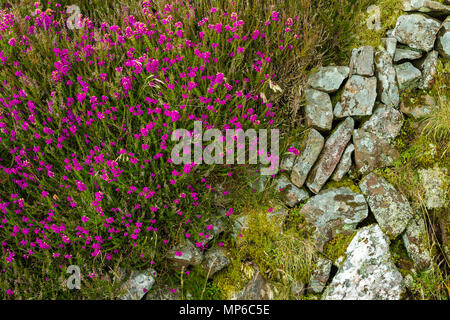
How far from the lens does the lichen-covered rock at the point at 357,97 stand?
A: 3.51 m

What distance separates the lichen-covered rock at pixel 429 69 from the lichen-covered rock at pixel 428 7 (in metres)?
0.51

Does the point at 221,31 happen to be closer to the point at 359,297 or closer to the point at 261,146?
the point at 261,146

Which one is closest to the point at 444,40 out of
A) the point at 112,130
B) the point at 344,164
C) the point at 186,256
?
the point at 344,164

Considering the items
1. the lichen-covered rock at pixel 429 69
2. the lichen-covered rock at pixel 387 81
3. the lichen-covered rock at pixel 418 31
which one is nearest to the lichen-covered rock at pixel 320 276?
the lichen-covered rock at pixel 387 81

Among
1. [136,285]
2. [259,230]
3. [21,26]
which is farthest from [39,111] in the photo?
[259,230]

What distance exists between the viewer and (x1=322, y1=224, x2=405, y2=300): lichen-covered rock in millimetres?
2986

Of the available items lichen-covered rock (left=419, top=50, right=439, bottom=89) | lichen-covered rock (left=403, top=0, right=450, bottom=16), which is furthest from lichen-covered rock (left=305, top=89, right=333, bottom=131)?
lichen-covered rock (left=403, top=0, right=450, bottom=16)

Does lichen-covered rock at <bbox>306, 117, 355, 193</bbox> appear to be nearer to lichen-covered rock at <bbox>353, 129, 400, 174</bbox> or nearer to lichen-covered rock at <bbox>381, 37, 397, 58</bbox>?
lichen-covered rock at <bbox>353, 129, 400, 174</bbox>

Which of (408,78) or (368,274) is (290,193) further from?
(408,78)

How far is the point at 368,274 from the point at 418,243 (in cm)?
54

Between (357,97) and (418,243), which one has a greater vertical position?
(357,97)

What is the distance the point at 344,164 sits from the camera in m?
3.46

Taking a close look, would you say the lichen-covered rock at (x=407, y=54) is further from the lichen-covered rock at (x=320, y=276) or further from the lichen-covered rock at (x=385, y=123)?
the lichen-covered rock at (x=320, y=276)

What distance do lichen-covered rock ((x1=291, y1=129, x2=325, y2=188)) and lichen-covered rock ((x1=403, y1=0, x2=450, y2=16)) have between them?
5.91ft
